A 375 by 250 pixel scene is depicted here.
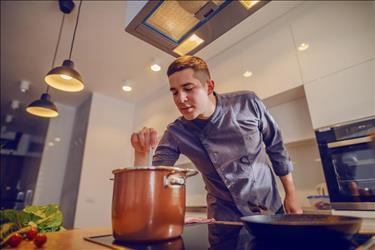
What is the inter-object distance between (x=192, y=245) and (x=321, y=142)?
1220 millimetres

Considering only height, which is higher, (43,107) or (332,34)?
(332,34)

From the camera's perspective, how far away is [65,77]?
4.96 ft

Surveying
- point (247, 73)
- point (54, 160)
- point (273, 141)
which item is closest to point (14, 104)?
point (54, 160)

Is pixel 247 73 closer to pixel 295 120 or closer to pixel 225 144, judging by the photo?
pixel 295 120

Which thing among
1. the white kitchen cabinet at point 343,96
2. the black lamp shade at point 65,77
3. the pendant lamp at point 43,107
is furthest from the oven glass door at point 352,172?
the pendant lamp at point 43,107

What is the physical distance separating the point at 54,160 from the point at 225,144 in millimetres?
2884

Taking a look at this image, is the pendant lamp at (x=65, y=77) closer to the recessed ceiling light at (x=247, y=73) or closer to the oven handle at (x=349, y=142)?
the recessed ceiling light at (x=247, y=73)

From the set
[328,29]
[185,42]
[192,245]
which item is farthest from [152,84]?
[192,245]

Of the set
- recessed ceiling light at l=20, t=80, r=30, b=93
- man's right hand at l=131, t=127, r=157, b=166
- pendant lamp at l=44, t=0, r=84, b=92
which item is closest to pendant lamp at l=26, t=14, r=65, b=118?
pendant lamp at l=44, t=0, r=84, b=92

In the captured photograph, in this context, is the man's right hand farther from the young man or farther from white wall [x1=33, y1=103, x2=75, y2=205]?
white wall [x1=33, y1=103, x2=75, y2=205]

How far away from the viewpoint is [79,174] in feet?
8.45

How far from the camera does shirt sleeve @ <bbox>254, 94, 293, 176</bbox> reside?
929 mm

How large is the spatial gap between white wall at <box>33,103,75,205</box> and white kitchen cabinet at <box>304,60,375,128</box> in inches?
119

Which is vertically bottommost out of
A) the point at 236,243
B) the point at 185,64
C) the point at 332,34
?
the point at 236,243
